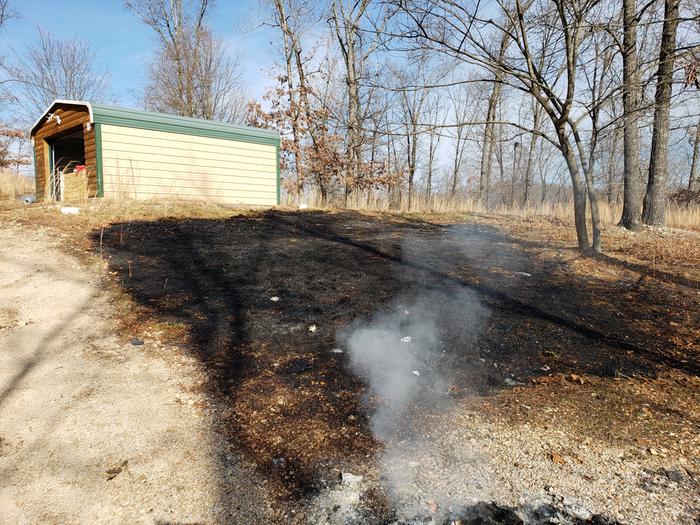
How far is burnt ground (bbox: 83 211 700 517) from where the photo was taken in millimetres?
2100

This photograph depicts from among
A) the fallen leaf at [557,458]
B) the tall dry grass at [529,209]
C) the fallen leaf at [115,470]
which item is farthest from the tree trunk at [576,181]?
the fallen leaf at [115,470]

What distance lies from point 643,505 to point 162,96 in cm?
2382

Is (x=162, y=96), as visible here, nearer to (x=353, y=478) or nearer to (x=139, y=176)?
(x=139, y=176)

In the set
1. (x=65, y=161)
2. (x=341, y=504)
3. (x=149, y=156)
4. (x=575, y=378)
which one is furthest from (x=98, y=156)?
(x=575, y=378)

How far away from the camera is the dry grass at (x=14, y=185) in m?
12.0

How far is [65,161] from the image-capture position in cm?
1191

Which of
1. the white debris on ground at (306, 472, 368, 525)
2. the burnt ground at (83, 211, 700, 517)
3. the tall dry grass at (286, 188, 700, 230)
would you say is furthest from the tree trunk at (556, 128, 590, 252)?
the white debris on ground at (306, 472, 368, 525)

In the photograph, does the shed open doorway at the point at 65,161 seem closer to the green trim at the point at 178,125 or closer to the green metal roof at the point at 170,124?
the green metal roof at the point at 170,124

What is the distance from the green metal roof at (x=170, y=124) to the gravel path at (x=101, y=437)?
6.98 meters

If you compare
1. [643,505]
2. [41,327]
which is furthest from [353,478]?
[41,327]

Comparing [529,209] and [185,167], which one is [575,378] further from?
[529,209]

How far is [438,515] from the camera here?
1.60 m

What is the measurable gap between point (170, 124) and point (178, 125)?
0.19 metres

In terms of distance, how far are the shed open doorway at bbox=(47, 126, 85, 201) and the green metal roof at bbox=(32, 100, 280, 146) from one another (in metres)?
0.74
